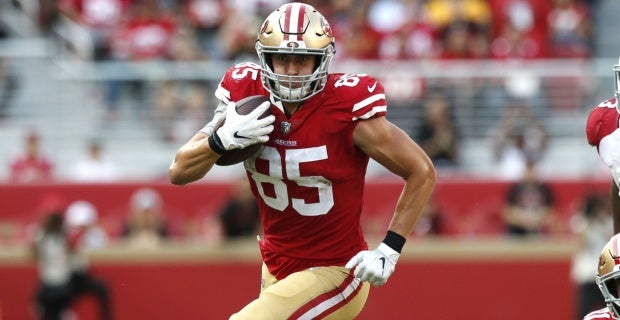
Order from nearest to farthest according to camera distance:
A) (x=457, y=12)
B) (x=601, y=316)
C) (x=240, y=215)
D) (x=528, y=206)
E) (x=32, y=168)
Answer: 1. (x=601, y=316)
2. (x=240, y=215)
3. (x=528, y=206)
4. (x=32, y=168)
5. (x=457, y=12)

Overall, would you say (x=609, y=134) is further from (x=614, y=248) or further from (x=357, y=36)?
(x=357, y=36)

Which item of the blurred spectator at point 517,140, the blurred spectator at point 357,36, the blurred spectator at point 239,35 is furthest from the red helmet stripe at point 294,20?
the blurred spectator at point 357,36

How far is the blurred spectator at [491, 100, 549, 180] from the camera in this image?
486 inches

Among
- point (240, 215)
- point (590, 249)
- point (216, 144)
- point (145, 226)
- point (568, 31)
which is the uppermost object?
point (568, 31)

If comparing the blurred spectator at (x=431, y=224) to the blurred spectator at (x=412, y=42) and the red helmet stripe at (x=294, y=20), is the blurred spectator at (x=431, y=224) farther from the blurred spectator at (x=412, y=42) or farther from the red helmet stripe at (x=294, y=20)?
the red helmet stripe at (x=294, y=20)

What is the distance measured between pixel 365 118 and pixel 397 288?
18.6 feet

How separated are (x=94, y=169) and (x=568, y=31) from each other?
5097mm

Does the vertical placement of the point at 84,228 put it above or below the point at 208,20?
below

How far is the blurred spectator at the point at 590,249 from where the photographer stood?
10.5 meters

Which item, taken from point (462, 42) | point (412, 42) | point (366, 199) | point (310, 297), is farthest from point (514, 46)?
point (310, 297)

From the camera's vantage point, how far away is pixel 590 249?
10516 mm

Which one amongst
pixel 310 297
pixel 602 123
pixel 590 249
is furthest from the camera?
pixel 590 249

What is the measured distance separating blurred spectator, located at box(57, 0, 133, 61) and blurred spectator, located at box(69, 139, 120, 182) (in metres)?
1.44

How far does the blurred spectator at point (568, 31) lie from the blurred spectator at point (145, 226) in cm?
461
